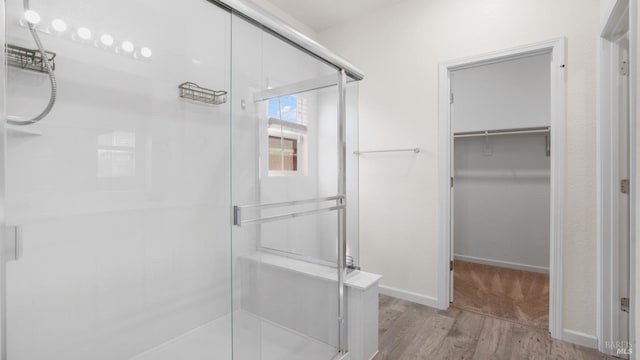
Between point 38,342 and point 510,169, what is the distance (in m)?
4.28

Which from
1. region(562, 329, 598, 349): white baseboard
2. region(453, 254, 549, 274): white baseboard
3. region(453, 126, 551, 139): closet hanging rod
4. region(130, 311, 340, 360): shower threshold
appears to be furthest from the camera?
region(453, 254, 549, 274): white baseboard

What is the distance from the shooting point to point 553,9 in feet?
6.86

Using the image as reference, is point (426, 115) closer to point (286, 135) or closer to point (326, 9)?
point (326, 9)

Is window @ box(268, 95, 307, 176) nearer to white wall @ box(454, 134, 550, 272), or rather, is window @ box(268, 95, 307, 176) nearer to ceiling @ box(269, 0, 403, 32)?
ceiling @ box(269, 0, 403, 32)

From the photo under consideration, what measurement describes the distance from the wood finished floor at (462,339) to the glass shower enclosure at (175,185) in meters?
0.51

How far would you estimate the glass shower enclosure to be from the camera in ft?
4.35

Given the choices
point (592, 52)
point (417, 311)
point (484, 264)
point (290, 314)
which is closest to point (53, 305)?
point (290, 314)

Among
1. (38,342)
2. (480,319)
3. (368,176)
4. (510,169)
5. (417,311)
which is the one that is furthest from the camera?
(510,169)

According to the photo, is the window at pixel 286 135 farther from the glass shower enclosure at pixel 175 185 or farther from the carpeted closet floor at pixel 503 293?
the carpeted closet floor at pixel 503 293

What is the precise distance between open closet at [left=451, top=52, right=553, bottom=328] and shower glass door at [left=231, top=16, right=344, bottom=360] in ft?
6.09

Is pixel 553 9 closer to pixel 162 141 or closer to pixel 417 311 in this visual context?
pixel 417 311

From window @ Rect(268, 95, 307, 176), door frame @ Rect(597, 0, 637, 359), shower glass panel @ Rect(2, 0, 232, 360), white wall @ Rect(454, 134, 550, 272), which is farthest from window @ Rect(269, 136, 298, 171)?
white wall @ Rect(454, 134, 550, 272)

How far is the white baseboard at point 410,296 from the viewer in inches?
102

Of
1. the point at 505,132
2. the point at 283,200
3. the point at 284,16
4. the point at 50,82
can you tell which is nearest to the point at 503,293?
the point at 505,132
